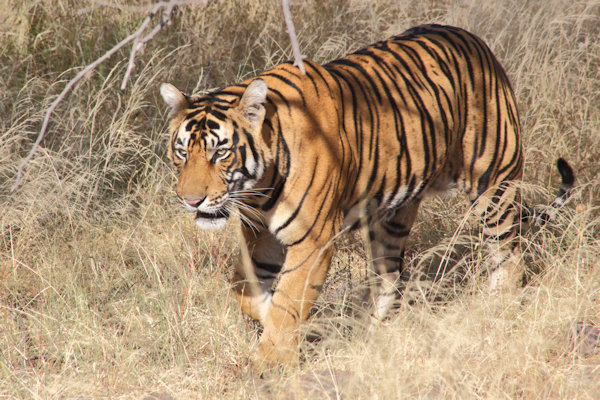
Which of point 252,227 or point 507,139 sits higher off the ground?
point 507,139

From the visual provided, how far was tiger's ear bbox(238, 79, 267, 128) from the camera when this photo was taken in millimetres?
2898

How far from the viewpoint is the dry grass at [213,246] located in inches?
112

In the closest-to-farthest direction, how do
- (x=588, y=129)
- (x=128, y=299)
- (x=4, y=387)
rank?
1. (x=4, y=387)
2. (x=128, y=299)
3. (x=588, y=129)

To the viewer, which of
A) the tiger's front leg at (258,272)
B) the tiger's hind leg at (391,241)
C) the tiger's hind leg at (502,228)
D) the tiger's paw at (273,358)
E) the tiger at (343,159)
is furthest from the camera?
the tiger's hind leg at (391,241)

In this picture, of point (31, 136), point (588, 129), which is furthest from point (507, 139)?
point (31, 136)

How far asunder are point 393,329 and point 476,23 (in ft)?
11.6

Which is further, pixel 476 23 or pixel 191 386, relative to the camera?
pixel 476 23

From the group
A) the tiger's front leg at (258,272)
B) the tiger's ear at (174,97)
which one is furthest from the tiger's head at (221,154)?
the tiger's front leg at (258,272)

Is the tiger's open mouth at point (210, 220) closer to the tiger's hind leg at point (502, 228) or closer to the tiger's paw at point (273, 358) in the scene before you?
the tiger's paw at point (273, 358)

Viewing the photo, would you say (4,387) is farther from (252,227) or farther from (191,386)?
(252,227)

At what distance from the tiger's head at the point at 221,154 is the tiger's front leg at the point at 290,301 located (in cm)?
37

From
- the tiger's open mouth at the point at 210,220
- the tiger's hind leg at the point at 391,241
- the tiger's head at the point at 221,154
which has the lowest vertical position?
the tiger's hind leg at the point at 391,241

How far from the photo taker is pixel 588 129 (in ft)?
15.7

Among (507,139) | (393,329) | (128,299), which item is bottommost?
(128,299)
